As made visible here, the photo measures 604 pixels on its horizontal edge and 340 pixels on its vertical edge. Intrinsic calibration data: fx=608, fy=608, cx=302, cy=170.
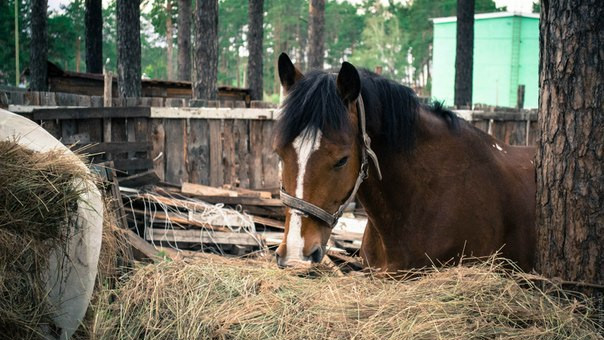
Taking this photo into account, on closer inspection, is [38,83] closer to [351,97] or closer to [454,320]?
[351,97]

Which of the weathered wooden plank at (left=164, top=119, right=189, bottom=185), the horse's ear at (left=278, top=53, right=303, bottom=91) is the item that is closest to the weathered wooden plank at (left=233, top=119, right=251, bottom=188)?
the weathered wooden plank at (left=164, top=119, right=189, bottom=185)

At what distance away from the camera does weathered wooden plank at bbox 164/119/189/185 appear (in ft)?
29.3

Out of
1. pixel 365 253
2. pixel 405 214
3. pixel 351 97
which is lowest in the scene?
pixel 365 253

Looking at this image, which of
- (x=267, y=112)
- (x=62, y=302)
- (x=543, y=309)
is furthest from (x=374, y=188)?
(x=267, y=112)

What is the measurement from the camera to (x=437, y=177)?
153 inches

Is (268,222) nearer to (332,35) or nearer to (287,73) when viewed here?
(287,73)

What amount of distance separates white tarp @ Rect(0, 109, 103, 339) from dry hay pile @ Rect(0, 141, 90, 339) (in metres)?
0.07

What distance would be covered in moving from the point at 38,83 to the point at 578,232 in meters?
16.2

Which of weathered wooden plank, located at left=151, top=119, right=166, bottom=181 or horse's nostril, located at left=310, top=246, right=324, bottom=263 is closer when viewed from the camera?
horse's nostril, located at left=310, top=246, right=324, bottom=263

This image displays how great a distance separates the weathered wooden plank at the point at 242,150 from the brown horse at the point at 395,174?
5572 millimetres

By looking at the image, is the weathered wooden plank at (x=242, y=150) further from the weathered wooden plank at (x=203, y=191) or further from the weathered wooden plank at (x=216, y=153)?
the weathered wooden plank at (x=203, y=191)

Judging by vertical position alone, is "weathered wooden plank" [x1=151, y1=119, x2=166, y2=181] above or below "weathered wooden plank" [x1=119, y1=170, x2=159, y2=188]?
above

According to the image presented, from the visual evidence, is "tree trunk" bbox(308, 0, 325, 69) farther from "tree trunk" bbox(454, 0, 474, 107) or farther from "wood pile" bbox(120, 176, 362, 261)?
"wood pile" bbox(120, 176, 362, 261)

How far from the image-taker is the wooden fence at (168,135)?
771 centimetres
